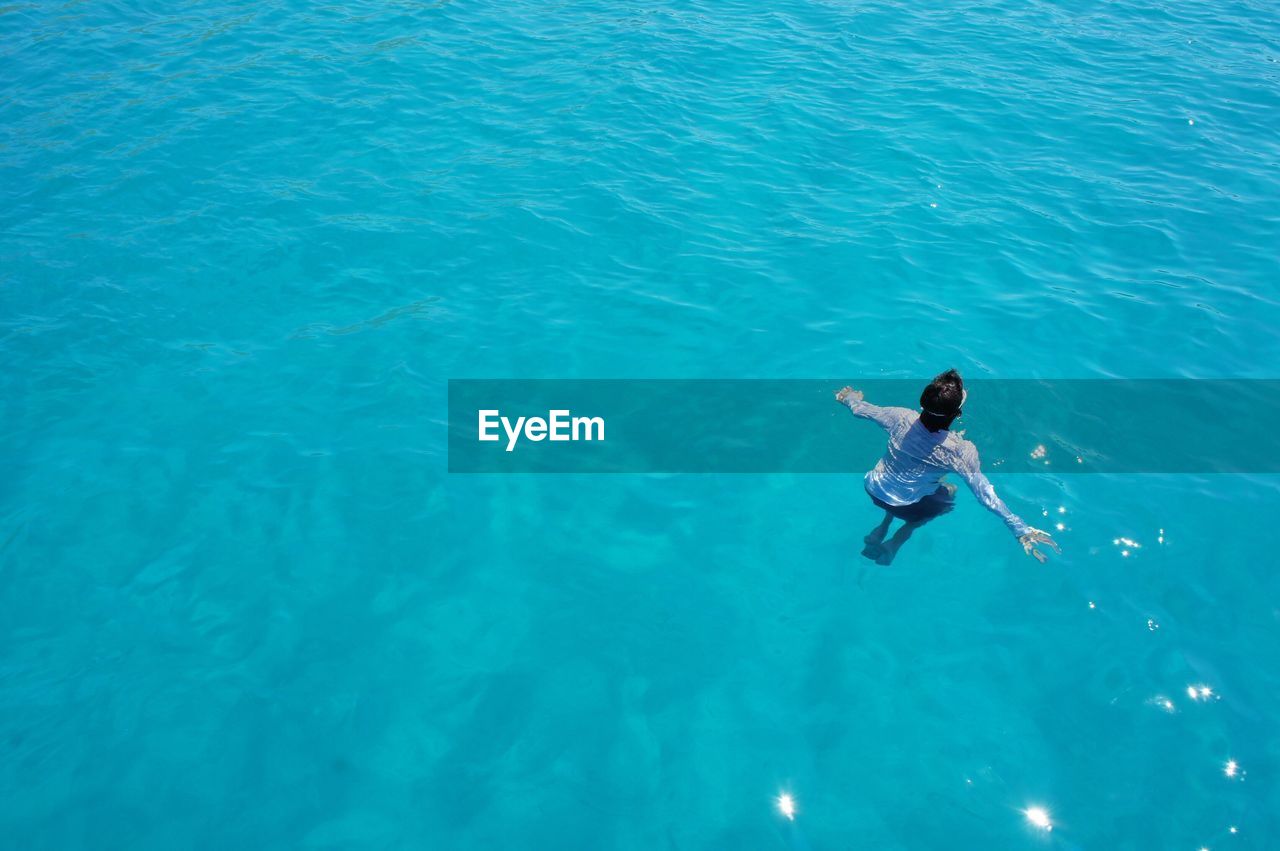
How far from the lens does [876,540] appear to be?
8047mm

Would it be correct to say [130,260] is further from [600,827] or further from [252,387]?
[600,827]

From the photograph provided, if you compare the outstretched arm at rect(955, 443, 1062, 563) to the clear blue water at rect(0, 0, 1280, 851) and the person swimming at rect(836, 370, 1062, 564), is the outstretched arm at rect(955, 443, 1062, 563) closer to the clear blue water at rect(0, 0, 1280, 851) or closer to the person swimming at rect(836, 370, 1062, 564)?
the person swimming at rect(836, 370, 1062, 564)

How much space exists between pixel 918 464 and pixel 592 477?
138 inches

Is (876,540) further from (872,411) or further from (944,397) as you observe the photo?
(944,397)

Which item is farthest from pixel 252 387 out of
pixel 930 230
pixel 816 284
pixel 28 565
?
pixel 930 230

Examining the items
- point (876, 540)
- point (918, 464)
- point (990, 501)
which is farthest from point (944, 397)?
point (876, 540)

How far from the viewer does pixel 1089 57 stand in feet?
53.6

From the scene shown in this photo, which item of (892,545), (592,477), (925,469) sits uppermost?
(925,469)

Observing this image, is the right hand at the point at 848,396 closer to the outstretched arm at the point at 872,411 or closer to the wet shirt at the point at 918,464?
the outstretched arm at the point at 872,411

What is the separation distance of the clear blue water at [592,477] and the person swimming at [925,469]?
0.81m

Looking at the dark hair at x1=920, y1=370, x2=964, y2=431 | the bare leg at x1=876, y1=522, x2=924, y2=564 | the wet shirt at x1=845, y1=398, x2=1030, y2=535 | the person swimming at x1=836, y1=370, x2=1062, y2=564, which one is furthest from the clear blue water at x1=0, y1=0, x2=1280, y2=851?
the dark hair at x1=920, y1=370, x2=964, y2=431

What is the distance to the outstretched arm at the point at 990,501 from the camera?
6727mm

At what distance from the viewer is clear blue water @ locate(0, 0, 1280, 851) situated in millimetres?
6715

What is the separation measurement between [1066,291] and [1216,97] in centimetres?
727
